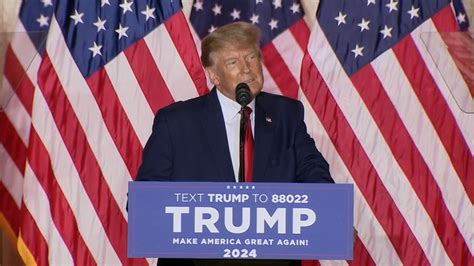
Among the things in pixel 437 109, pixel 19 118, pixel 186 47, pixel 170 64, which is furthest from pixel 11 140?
pixel 437 109

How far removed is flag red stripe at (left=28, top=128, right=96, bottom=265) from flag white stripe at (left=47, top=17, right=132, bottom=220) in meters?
0.23

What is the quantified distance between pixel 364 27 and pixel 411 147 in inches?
25.5

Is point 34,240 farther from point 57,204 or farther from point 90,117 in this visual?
point 90,117

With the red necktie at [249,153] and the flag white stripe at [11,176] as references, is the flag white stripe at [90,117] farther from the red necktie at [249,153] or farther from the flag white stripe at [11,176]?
the red necktie at [249,153]

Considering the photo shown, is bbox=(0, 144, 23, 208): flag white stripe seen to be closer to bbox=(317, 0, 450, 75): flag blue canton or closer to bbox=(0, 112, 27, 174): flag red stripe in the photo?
bbox=(0, 112, 27, 174): flag red stripe

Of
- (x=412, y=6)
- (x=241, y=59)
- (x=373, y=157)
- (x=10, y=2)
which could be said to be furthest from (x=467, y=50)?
(x=10, y=2)

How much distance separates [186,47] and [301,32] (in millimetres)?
716

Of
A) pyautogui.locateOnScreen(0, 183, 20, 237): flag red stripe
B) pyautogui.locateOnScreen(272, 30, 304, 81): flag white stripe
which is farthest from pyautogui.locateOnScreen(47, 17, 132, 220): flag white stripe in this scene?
pyautogui.locateOnScreen(272, 30, 304, 81): flag white stripe

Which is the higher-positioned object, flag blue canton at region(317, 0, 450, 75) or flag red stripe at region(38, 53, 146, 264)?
flag blue canton at region(317, 0, 450, 75)

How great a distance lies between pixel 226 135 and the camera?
11.5ft

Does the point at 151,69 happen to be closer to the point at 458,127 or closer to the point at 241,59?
the point at 241,59

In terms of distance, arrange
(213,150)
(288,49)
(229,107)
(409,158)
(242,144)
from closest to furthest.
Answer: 1. (242,144)
2. (213,150)
3. (229,107)
4. (409,158)
5. (288,49)

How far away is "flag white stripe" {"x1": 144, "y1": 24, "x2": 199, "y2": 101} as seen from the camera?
4656 mm

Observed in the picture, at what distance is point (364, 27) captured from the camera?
185 inches
